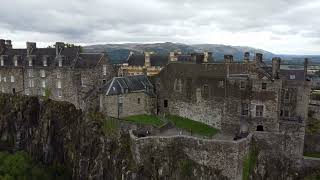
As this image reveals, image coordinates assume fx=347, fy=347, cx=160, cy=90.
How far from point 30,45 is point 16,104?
795cm

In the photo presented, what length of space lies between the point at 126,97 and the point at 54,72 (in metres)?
11.7

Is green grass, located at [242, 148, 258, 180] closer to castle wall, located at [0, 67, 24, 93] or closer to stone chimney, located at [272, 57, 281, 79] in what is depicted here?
stone chimney, located at [272, 57, 281, 79]

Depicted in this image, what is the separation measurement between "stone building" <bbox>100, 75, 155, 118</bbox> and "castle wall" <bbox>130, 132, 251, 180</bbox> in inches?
289

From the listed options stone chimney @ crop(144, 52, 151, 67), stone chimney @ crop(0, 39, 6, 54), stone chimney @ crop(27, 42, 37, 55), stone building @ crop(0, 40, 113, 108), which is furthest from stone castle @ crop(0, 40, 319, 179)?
stone chimney @ crop(0, 39, 6, 54)

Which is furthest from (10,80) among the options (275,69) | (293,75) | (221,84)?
(293,75)

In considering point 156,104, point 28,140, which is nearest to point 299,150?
point 156,104

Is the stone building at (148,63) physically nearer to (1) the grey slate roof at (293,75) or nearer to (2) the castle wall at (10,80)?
(2) the castle wall at (10,80)

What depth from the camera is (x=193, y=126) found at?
107 ft

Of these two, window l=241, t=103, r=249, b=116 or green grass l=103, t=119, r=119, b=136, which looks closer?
window l=241, t=103, r=249, b=116

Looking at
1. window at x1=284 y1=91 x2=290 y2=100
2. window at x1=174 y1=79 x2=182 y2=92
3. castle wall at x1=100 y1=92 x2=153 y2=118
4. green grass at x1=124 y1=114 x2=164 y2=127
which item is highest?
window at x1=174 y1=79 x2=182 y2=92

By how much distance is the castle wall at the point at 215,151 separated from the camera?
1020 inches

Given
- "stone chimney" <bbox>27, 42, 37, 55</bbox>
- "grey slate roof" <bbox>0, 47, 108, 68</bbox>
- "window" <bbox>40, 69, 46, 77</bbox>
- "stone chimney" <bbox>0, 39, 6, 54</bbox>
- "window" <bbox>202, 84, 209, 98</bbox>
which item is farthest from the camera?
"stone chimney" <bbox>0, 39, 6, 54</bbox>

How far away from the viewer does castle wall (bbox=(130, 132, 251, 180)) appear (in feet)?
85.0

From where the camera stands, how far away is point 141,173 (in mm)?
28812
